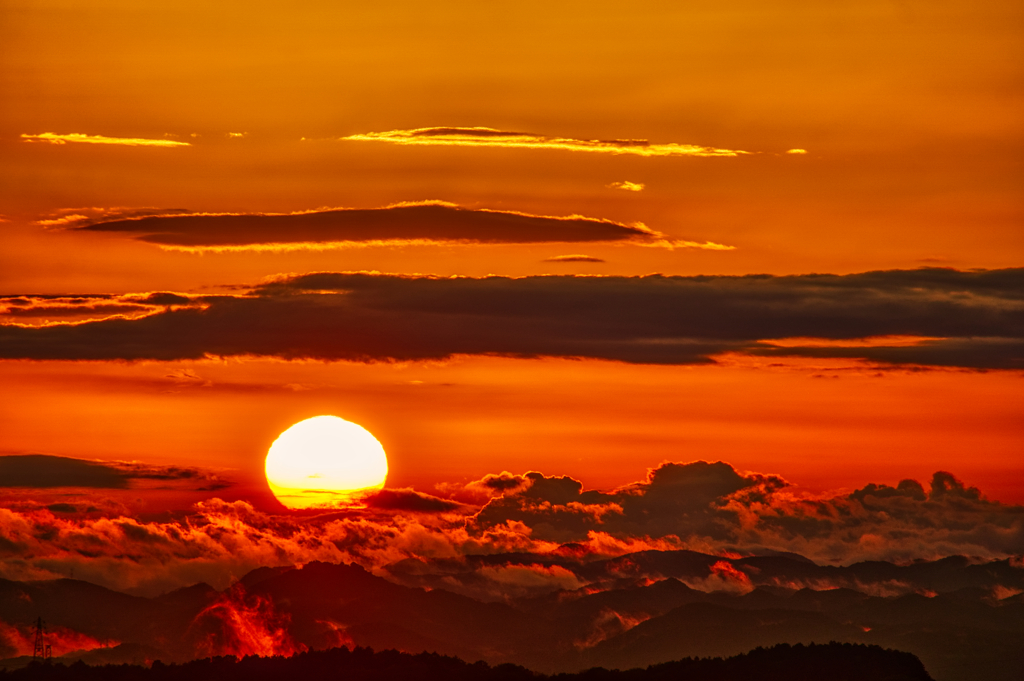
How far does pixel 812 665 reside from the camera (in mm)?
176000

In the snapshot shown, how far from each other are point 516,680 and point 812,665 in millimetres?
36842

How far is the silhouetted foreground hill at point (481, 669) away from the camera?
173m

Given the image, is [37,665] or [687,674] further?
[37,665]

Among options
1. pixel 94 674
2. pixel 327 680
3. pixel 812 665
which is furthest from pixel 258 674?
pixel 812 665

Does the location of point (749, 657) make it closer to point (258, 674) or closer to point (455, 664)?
point (455, 664)

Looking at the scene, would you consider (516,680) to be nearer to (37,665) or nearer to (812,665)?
(812,665)

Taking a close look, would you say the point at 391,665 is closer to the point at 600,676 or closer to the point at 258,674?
the point at 258,674

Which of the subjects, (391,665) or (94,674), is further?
(391,665)

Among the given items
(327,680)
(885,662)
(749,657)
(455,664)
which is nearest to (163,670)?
(327,680)

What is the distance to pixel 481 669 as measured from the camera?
618ft

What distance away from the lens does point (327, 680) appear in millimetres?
186750

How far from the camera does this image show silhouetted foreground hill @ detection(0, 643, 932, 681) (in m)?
173

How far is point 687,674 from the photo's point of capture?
173 meters

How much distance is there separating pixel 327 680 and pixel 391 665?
10018mm
